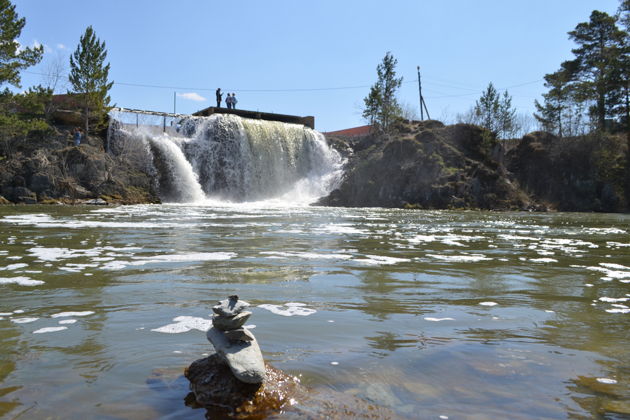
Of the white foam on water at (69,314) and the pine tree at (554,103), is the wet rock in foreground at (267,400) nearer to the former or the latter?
the white foam on water at (69,314)

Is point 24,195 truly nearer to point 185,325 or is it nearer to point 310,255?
point 310,255

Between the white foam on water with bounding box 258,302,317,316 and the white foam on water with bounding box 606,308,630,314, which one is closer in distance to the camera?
the white foam on water with bounding box 258,302,317,316

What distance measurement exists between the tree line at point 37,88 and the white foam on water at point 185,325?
29.8m

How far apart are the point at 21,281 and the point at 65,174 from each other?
27968 millimetres

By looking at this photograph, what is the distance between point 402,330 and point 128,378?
5.93 ft

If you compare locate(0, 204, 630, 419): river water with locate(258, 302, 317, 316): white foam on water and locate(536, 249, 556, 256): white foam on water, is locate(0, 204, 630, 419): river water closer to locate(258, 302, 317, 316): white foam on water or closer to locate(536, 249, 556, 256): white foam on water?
locate(258, 302, 317, 316): white foam on water

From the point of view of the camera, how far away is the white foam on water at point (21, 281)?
15.1 ft

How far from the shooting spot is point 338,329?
3.23 meters

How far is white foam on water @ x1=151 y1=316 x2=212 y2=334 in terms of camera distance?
10.3 ft

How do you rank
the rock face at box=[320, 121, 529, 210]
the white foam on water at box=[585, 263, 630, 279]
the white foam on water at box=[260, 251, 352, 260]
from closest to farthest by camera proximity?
the white foam on water at box=[585, 263, 630, 279], the white foam on water at box=[260, 251, 352, 260], the rock face at box=[320, 121, 529, 210]

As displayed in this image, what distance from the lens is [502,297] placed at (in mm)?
4391

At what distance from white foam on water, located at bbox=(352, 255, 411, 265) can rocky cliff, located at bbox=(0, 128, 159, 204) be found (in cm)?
2473

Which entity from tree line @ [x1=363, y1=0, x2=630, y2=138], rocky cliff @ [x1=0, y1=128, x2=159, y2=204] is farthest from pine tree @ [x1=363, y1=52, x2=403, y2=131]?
rocky cliff @ [x1=0, y1=128, x2=159, y2=204]

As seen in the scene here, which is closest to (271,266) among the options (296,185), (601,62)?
(296,185)
